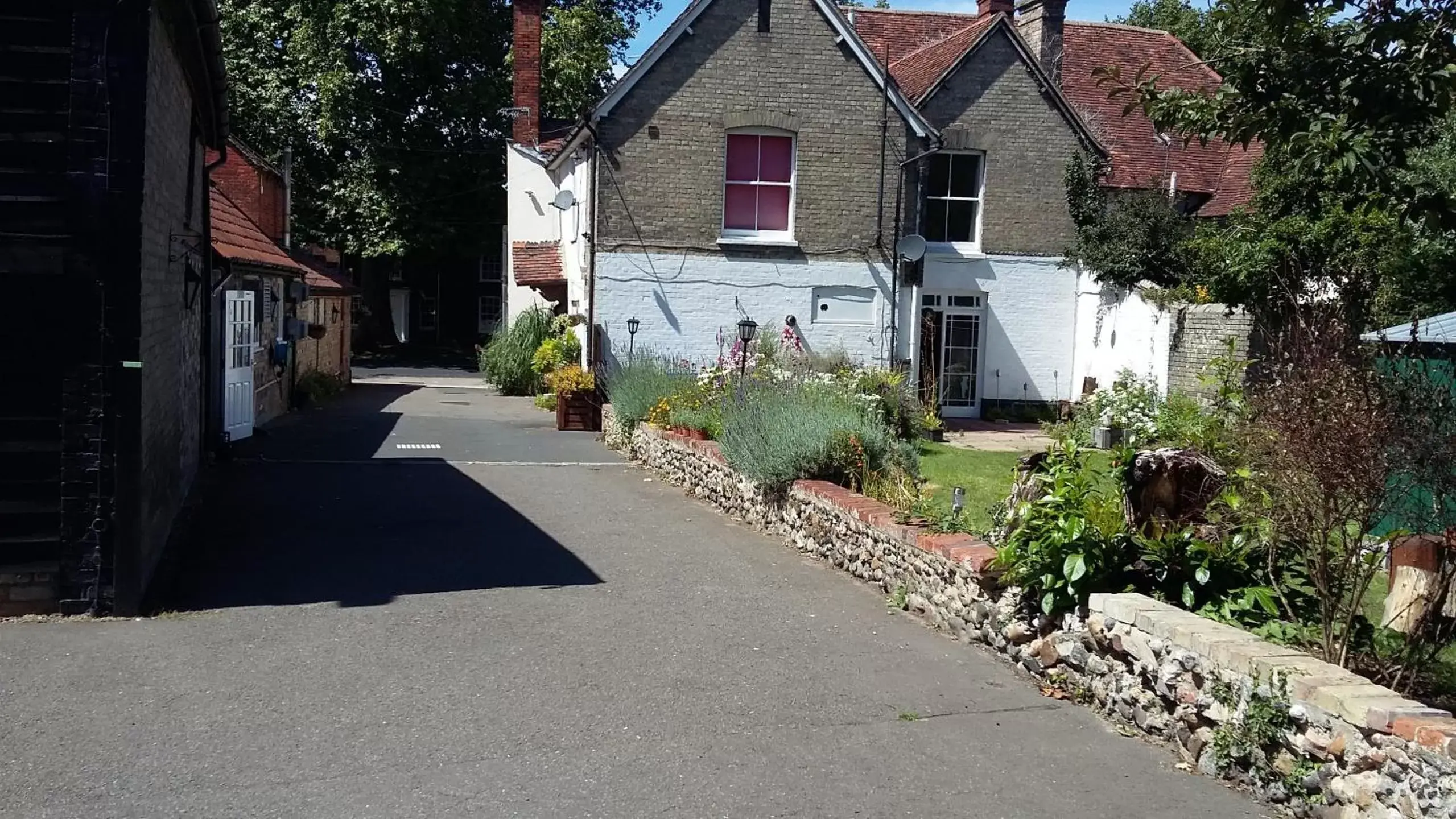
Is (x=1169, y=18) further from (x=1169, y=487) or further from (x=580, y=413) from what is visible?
(x=1169, y=487)

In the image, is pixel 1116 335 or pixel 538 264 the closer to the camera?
pixel 1116 335

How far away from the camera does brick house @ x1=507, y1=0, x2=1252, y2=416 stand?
2139cm

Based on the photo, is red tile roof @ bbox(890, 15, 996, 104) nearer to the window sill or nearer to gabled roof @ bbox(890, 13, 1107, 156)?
gabled roof @ bbox(890, 13, 1107, 156)

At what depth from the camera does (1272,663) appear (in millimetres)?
5656

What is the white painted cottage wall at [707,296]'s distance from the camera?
21.7 m

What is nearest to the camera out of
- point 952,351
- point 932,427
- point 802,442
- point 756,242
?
point 802,442

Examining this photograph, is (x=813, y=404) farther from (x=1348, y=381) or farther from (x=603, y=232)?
(x=603, y=232)

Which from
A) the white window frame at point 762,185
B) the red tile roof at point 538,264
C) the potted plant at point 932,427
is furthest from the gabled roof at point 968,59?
the red tile roof at point 538,264

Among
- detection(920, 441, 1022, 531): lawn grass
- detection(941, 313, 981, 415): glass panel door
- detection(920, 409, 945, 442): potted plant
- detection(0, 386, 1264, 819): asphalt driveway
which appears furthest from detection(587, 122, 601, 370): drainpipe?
detection(0, 386, 1264, 819): asphalt driveway

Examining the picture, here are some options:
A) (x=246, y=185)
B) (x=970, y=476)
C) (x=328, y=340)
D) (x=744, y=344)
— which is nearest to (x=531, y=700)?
(x=970, y=476)

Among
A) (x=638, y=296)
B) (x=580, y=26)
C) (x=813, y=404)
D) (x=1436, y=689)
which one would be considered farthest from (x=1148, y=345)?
(x=580, y=26)

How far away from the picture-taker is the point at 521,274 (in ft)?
92.6

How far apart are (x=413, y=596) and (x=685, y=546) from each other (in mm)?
2939

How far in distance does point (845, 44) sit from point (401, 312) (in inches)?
1511
